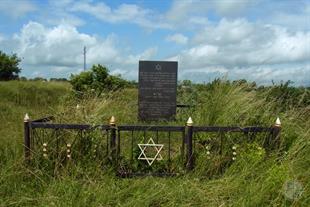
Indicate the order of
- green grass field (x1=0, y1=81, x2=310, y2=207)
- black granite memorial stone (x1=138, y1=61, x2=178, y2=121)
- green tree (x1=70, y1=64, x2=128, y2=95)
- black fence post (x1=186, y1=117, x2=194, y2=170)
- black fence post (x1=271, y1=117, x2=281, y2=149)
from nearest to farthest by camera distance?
green grass field (x1=0, y1=81, x2=310, y2=207)
black fence post (x1=186, y1=117, x2=194, y2=170)
black fence post (x1=271, y1=117, x2=281, y2=149)
black granite memorial stone (x1=138, y1=61, x2=178, y2=121)
green tree (x1=70, y1=64, x2=128, y2=95)

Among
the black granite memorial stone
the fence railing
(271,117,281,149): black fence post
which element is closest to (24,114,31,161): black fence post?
the fence railing

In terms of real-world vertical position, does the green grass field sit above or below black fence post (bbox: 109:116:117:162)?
below

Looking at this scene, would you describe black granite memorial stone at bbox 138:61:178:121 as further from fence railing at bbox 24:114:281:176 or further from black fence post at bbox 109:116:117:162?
black fence post at bbox 109:116:117:162

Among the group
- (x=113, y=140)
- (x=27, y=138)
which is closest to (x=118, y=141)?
(x=113, y=140)

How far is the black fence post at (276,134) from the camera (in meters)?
5.99

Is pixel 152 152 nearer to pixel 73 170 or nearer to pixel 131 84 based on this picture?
pixel 73 170

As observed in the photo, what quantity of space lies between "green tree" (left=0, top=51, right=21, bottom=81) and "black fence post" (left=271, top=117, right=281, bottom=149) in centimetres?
3091

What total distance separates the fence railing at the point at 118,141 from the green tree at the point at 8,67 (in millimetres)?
29529

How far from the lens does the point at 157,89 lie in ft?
35.7

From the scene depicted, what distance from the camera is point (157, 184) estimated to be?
520 cm

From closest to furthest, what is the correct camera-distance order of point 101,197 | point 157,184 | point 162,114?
1. point 101,197
2. point 157,184
3. point 162,114

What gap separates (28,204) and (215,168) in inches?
98.7

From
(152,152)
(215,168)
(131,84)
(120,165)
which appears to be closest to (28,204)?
(120,165)

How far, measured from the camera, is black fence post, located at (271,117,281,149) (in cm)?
599
